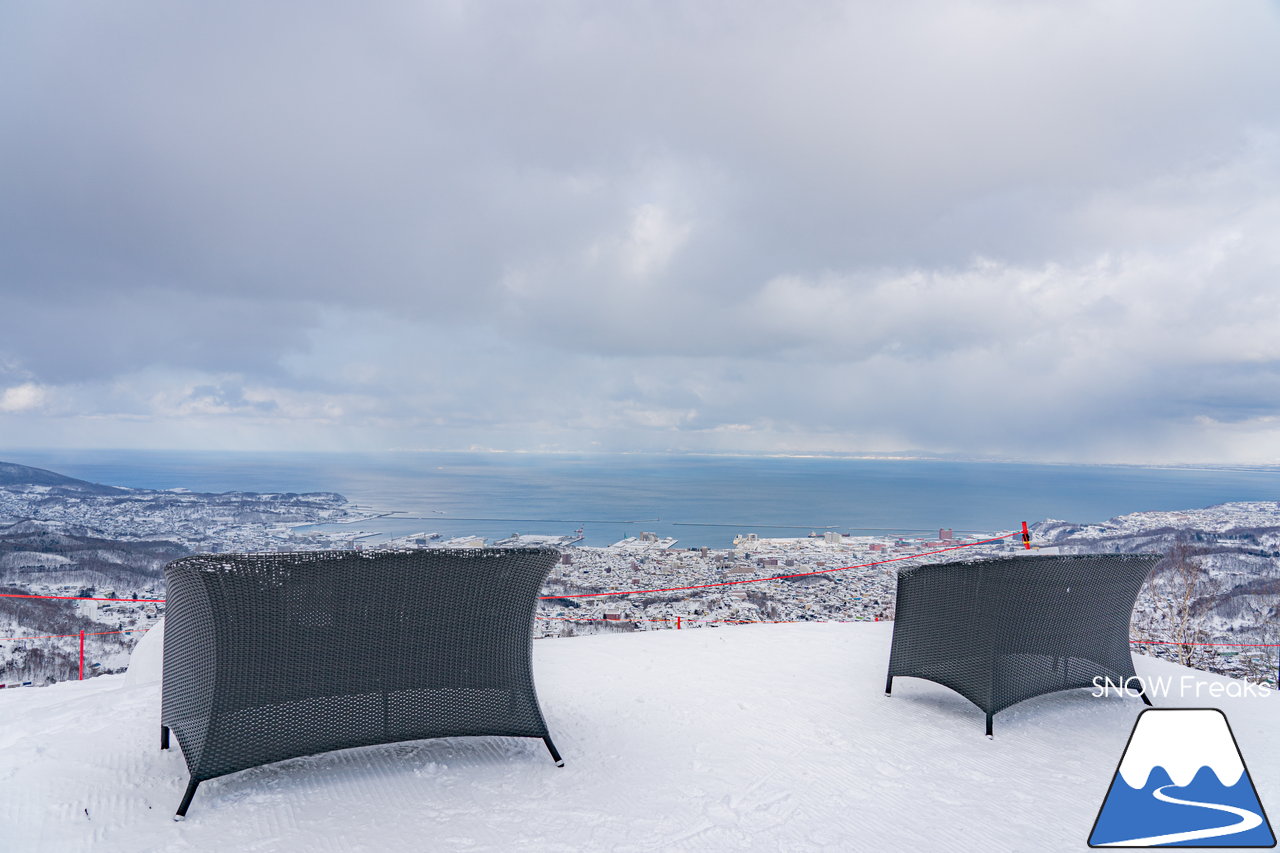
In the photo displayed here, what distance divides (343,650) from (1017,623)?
2.39 m

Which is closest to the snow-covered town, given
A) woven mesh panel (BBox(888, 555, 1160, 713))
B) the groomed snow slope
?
woven mesh panel (BBox(888, 555, 1160, 713))

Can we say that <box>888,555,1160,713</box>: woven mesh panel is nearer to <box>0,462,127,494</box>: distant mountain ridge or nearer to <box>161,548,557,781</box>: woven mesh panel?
<box>161,548,557,781</box>: woven mesh panel

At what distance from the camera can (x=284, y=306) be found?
78.2 ft

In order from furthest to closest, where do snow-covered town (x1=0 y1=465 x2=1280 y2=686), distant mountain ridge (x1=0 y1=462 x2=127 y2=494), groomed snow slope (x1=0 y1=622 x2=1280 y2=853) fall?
distant mountain ridge (x1=0 y1=462 x2=127 y2=494), snow-covered town (x1=0 y1=465 x2=1280 y2=686), groomed snow slope (x1=0 y1=622 x2=1280 y2=853)

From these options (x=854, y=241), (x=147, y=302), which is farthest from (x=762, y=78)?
(x=147, y=302)

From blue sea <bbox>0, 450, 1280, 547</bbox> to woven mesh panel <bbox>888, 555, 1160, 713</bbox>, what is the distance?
7.94m

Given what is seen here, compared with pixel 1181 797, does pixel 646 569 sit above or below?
below

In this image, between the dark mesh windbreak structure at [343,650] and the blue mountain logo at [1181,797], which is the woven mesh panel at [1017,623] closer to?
the blue mountain logo at [1181,797]

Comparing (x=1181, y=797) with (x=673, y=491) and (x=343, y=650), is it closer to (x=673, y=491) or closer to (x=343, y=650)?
(x=343, y=650)

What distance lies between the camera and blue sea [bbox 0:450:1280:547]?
1545 centimetres

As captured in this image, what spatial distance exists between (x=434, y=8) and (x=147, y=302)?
801 inches

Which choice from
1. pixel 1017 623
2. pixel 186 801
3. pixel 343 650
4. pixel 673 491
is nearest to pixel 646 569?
pixel 1017 623

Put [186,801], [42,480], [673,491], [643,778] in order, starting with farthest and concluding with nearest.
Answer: [673,491]
[42,480]
[643,778]
[186,801]

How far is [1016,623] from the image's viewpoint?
2414mm
